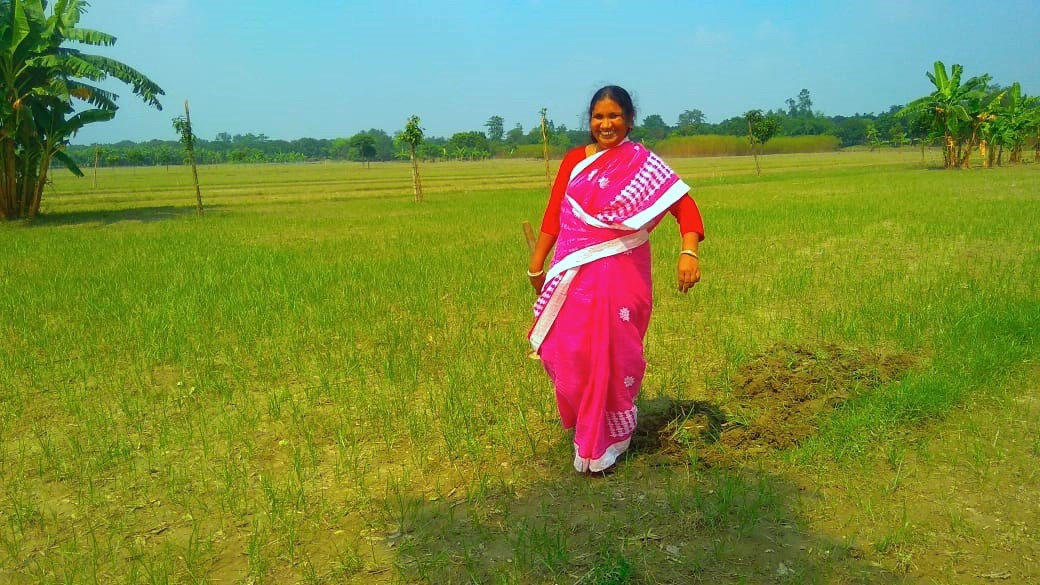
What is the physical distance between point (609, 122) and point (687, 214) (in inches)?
19.7

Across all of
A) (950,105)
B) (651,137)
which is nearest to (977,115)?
(950,105)

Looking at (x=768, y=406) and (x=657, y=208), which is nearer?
A: (x=657, y=208)

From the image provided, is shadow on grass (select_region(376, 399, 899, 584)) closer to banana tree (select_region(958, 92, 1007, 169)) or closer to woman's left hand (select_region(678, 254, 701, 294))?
woman's left hand (select_region(678, 254, 701, 294))

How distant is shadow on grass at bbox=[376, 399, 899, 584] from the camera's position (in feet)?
8.07

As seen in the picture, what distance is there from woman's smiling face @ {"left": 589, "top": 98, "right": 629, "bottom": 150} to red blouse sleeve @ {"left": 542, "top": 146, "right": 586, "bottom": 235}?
5.6 inches

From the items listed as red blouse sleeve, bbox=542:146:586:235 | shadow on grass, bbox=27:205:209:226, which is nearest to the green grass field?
red blouse sleeve, bbox=542:146:586:235

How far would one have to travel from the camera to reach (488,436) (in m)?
3.75

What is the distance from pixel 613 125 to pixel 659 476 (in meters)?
1.48

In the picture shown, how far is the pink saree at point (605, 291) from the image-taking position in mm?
3082

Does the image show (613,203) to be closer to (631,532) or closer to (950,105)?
(631,532)

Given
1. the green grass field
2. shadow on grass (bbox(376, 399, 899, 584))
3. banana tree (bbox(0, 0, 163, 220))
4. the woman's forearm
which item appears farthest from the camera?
banana tree (bbox(0, 0, 163, 220))

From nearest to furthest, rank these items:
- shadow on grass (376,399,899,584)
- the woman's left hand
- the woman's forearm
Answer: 1. shadow on grass (376,399,899,584)
2. the woman's left hand
3. the woman's forearm

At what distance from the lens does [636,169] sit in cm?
312

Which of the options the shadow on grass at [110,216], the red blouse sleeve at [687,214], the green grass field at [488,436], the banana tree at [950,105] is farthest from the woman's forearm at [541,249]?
the banana tree at [950,105]
